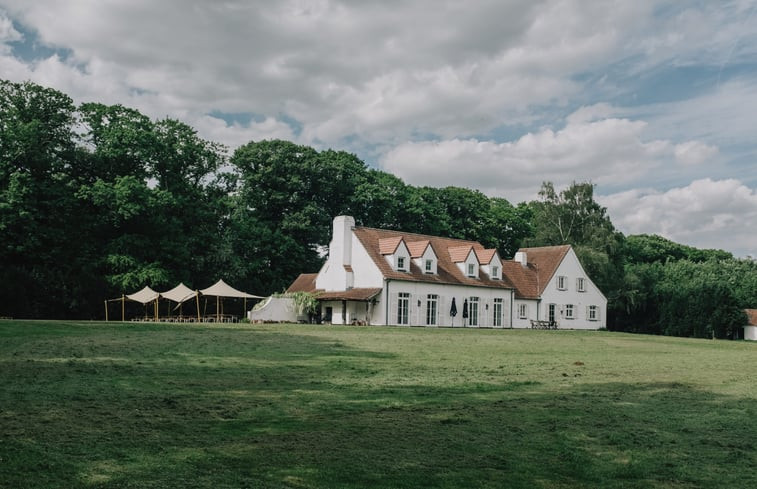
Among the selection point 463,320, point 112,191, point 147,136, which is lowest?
point 463,320

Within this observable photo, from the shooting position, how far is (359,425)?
8234 millimetres

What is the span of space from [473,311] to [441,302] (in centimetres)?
334

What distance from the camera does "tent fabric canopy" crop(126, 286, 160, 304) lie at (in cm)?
4097

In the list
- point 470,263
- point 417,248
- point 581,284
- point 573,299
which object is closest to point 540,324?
point 573,299

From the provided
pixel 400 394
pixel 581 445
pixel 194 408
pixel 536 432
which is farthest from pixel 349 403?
pixel 581 445

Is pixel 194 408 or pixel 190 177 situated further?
pixel 190 177

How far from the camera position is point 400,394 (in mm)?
10914

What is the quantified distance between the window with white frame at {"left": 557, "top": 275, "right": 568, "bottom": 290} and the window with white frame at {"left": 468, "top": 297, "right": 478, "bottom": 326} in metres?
8.86

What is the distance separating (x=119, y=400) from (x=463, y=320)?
40653 millimetres

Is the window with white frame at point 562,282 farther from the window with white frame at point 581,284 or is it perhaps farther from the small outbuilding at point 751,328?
the small outbuilding at point 751,328

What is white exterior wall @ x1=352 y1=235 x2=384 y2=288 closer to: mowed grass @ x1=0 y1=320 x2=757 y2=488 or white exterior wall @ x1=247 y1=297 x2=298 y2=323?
white exterior wall @ x1=247 y1=297 x2=298 y2=323

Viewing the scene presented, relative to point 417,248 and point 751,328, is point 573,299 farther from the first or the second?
point 751,328

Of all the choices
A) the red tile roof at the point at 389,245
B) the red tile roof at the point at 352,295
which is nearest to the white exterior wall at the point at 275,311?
the red tile roof at the point at 352,295

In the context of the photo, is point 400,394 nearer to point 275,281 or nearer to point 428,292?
point 428,292
